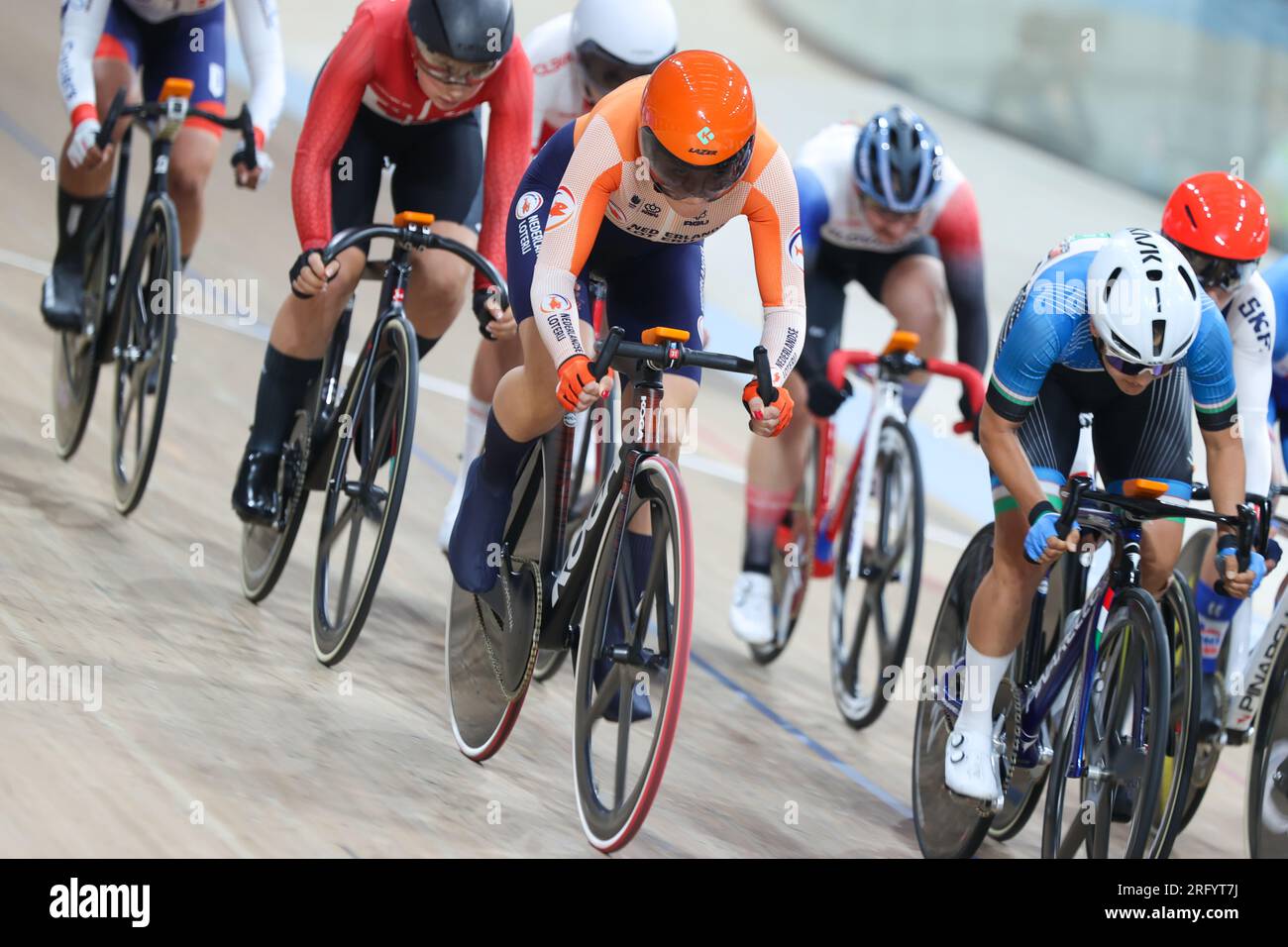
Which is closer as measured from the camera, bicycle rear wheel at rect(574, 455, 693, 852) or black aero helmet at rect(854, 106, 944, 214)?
bicycle rear wheel at rect(574, 455, 693, 852)

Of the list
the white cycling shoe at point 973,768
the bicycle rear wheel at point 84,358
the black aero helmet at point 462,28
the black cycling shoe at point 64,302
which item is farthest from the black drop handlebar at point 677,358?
the black cycling shoe at point 64,302

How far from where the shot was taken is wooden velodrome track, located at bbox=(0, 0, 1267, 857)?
10.8ft

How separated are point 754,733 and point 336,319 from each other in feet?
5.17

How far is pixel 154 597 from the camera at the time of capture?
446cm

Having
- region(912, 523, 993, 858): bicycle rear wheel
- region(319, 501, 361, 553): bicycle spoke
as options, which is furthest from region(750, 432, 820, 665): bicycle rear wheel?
region(319, 501, 361, 553): bicycle spoke

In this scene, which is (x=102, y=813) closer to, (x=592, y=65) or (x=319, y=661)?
(x=319, y=661)

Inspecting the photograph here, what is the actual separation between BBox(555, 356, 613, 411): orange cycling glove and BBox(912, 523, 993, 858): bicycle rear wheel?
124cm

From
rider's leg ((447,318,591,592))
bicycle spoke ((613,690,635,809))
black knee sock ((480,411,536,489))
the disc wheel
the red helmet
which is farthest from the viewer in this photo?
the disc wheel

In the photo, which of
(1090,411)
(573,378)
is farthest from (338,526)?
(1090,411)

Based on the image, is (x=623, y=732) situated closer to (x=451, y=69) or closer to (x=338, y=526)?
(x=338, y=526)

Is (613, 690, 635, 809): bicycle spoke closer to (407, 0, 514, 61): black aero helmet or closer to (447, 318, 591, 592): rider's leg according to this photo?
(447, 318, 591, 592): rider's leg

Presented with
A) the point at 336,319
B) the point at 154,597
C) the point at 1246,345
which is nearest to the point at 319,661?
the point at 154,597

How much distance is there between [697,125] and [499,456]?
3.02 ft

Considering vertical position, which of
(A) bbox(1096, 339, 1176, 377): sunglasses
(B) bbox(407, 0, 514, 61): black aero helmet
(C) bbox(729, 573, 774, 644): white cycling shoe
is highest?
(B) bbox(407, 0, 514, 61): black aero helmet
